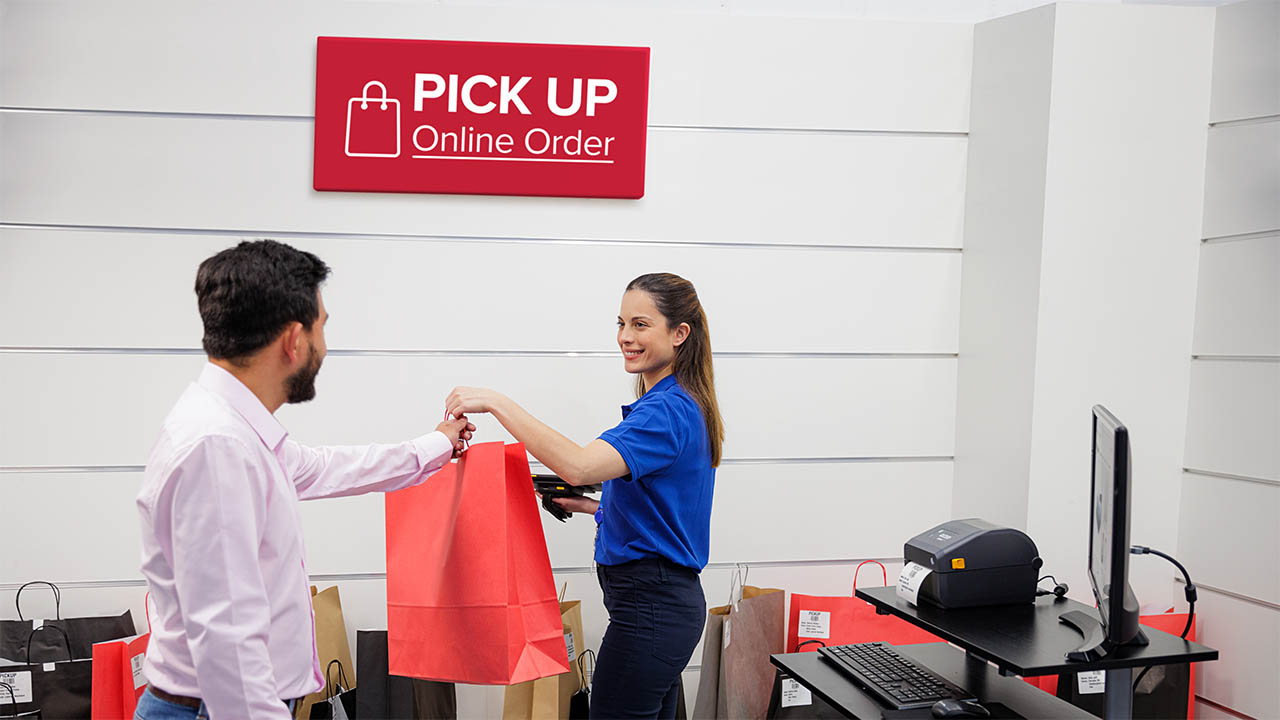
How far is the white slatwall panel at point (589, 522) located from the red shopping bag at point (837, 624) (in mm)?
268

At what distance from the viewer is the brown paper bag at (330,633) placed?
2.76 metres

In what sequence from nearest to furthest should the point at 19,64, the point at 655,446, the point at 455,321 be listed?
1. the point at 655,446
2. the point at 19,64
3. the point at 455,321

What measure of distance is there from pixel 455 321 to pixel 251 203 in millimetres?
780

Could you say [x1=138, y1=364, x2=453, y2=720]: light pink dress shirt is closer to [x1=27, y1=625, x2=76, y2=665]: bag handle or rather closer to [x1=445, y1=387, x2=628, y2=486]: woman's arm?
[x1=445, y1=387, x2=628, y2=486]: woman's arm

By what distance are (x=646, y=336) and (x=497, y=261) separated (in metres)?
1.01

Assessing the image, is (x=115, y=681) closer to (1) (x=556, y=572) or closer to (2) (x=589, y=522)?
(1) (x=556, y=572)

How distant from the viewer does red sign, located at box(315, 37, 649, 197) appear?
292 centimetres

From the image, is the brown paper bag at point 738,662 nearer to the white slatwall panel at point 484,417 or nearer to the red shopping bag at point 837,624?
the red shopping bag at point 837,624

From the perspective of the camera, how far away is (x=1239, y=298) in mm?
2863

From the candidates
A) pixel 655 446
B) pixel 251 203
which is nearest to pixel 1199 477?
pixel 655 446

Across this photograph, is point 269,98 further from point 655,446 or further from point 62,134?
point 655,446

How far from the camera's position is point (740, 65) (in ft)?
10.1

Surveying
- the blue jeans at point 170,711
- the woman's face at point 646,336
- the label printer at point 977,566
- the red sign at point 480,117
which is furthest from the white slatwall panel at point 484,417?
the blue jeans at point 170,711

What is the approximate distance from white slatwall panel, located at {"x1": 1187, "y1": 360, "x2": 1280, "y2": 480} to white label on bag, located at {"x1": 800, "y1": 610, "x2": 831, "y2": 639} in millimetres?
1376
